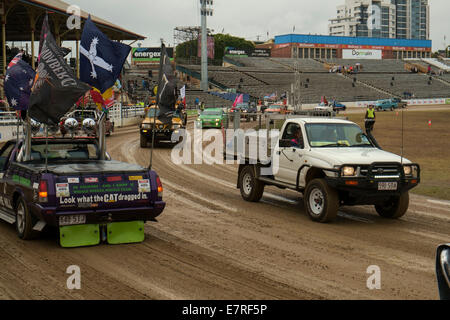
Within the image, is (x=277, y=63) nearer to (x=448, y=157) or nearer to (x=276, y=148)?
(x=448, y=157)

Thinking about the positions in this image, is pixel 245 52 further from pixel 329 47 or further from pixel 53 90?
pixel 53 90

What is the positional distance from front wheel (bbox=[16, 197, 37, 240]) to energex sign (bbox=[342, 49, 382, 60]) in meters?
130

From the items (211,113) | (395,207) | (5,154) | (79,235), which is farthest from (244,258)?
(211,113)

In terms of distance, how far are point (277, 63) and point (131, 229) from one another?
109240 mm

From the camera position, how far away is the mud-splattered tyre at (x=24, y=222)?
839 centimetres

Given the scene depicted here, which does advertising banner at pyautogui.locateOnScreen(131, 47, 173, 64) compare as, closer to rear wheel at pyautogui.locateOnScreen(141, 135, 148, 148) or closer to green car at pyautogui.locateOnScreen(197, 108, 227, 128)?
green car at pyautogui.locateOnScreen(197, 108, 227, 128)

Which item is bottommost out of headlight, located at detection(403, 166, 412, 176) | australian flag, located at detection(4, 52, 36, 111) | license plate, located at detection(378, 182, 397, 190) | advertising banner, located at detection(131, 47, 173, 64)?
license plate, located at detection(378, 182, 397, 190)

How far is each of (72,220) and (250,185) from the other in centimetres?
571

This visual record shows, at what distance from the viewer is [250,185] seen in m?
13.0

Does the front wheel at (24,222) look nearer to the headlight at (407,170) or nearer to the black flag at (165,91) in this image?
the black flag at (165,91)

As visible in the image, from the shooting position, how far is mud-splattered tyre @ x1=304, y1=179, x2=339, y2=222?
10.2 metres

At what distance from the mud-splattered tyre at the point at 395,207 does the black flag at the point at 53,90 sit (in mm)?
6120

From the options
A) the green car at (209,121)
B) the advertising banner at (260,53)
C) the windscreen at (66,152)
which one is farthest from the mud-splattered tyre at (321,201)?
the advertising banner at (260,53)

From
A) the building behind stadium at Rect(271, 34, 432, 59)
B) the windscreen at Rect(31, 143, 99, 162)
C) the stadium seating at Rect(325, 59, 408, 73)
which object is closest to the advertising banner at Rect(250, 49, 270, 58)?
the building behind stadium at Rect(271, 34, 432, 59)
